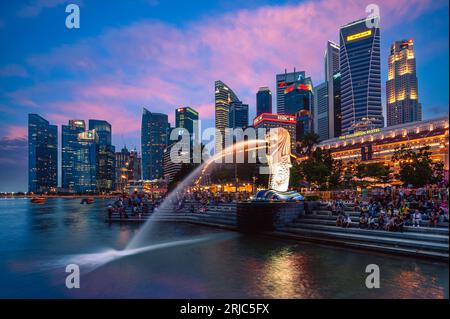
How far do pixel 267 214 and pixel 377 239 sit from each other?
754 centimetres

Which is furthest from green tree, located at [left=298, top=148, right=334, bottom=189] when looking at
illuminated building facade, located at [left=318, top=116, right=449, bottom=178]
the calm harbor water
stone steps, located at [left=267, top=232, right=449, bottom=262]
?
illuminated building facade, located at [left=318, top=116, right=449, bottom=178]

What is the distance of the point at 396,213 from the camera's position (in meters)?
17.2

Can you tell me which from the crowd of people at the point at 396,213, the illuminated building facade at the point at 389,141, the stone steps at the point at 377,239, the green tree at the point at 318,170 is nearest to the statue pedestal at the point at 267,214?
the stone steps at the point at 377,239

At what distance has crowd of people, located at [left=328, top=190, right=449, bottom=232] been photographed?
1589 centimetres

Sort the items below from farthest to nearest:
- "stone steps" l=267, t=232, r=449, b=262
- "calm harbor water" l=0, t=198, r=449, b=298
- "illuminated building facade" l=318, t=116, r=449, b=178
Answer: "illuminated building facade" l=318, t=116, r=449, b=178
"stone steps" l=267, t=232, r=449, b=262
"calm harbor water" l=0, t=198, r=449, b=298

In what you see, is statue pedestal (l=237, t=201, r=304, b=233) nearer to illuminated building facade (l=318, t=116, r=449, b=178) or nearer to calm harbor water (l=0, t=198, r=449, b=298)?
calm harbor water (l=0, t=198, r=449, b=298)

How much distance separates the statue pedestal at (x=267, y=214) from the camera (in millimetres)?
20953

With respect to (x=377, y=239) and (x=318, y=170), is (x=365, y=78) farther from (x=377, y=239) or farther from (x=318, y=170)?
(x=377, y=239)

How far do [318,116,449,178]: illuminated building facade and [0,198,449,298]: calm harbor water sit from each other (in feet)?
234

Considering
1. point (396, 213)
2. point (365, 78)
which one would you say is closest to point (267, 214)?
point (396, 213)

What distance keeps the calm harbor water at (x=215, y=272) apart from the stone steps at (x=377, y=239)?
1.12m

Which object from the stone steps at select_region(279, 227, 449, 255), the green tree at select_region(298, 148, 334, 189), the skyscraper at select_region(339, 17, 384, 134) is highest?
the skyscraper at select_region(339, 17, 384, 134)
